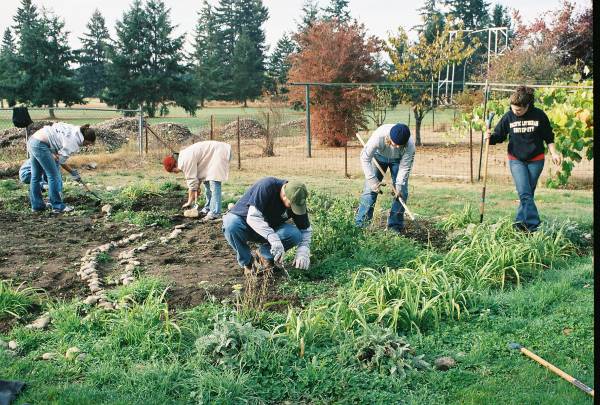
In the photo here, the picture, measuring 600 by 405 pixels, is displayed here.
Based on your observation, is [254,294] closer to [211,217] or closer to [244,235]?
[244,235]

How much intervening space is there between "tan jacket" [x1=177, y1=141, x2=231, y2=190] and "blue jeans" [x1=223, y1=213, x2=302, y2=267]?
7.77ft

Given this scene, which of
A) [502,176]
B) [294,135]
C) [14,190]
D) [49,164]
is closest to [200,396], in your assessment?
[49,164]

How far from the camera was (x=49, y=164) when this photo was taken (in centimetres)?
824

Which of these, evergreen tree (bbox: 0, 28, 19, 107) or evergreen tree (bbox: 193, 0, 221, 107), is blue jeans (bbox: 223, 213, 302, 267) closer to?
evergreen tree (bbox: 0, 28, 19, 107)

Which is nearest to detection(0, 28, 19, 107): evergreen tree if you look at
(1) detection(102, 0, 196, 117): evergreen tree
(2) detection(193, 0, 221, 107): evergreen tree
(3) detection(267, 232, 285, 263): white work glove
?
(1) detection(102, 0, 196, 117): evergreen tree

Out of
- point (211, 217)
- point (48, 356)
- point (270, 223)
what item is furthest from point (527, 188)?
point (48, 356)

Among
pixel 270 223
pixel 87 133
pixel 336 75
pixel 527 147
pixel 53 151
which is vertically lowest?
pixel 270 223

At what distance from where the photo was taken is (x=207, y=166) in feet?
25.7

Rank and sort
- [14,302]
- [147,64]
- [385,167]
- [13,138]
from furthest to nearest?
[147,64] → [13,138] → [385,167] → [14,302]

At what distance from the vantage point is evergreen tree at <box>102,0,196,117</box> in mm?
35969

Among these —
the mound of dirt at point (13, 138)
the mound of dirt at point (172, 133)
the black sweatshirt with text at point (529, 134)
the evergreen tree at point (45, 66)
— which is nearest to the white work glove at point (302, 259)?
the black sweatshirt with text at point (529, 134)

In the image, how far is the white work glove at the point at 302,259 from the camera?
523cm

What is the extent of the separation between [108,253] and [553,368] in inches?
181

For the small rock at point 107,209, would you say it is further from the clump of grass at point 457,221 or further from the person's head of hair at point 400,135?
the clump of grass at point 457,221
